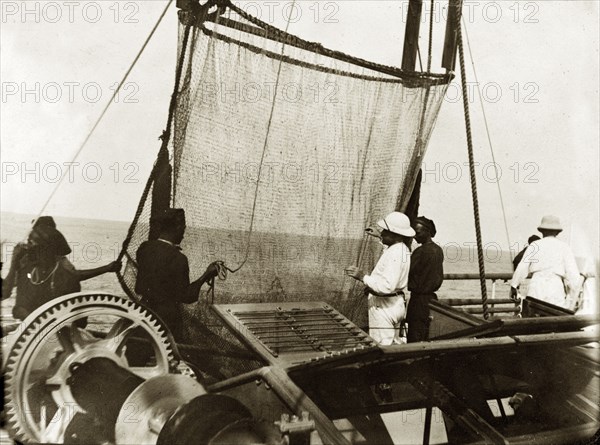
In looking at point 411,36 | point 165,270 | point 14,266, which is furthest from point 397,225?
point 14,266

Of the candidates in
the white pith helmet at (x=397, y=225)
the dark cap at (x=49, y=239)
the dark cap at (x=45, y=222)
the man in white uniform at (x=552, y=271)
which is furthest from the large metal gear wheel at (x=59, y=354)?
the man in white uniform at (x=552, y=271)

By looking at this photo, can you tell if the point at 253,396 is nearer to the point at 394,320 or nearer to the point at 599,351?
the point at 394,320

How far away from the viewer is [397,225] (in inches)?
192

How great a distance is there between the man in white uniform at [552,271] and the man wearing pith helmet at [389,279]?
166 centimetres

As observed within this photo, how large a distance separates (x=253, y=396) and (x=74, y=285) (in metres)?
1.55

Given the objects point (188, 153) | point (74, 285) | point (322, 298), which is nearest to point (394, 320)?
point (322, 298)

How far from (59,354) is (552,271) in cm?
477

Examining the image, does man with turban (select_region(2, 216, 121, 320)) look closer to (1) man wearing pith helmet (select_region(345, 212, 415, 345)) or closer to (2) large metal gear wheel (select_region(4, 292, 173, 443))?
(2) large metal gear wheel (select_region(4, 292, 173, 443))

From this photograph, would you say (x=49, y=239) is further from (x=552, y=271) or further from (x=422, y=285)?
(x=552, y=271)

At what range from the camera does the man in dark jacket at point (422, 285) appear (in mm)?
5141

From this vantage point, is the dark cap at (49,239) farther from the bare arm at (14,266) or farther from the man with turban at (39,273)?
the bare arm at (14,266)

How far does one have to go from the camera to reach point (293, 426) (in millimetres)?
2443

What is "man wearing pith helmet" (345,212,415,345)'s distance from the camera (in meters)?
4.74

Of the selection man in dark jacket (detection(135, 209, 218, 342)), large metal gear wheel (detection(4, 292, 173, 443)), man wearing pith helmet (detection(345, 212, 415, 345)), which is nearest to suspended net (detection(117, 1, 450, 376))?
man in dark jacket (detection(135, 209, 218, 342))
